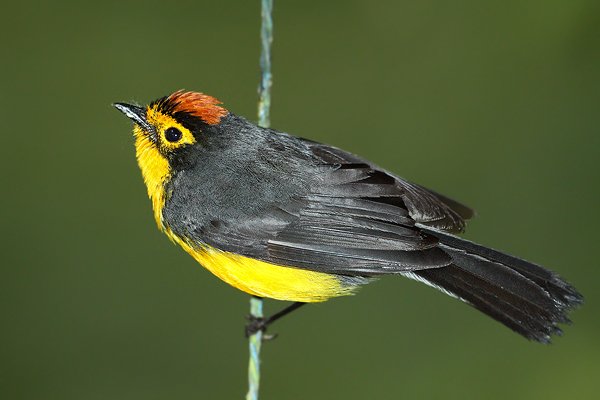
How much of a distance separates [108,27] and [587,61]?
364cm

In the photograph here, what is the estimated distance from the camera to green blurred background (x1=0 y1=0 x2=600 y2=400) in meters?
5.64

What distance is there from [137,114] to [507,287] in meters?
1.87

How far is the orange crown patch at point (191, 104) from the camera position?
3912mm

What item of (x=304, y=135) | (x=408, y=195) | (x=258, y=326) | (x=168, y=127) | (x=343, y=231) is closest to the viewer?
(x=343, y=231)

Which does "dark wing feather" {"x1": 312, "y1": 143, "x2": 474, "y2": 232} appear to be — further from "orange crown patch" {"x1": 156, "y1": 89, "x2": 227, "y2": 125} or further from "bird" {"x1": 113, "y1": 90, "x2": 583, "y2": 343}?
"orange crown patch" {"x1": 156, "y1": 89, "x2": 227, "y2": 125}

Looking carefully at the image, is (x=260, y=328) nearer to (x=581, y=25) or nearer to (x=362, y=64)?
(x=362, y=64)

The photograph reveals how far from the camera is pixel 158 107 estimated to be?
13.0 ft

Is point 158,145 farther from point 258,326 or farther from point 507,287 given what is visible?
point 507,287

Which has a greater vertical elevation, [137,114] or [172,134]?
[137,114]

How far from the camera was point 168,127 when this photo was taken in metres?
3.96

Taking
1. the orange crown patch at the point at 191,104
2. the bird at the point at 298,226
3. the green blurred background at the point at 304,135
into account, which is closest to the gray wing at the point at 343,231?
the bird at the point at 298,226

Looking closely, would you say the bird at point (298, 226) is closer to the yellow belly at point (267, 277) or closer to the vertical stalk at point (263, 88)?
the yellow belly at point (267, 277)

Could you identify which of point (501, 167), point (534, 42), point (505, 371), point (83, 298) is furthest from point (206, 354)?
point (534, 42)

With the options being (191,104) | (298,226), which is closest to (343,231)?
(298,226)
